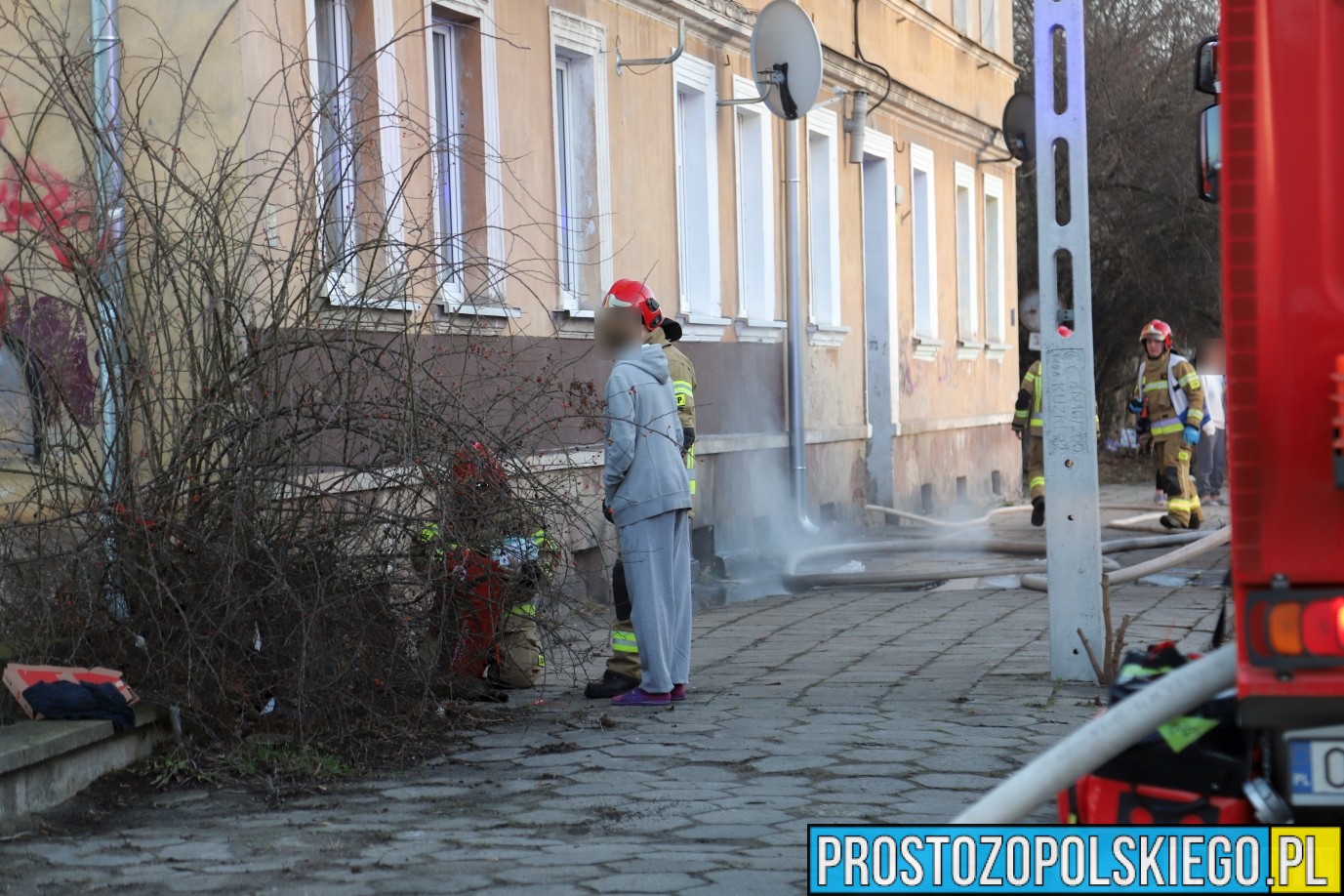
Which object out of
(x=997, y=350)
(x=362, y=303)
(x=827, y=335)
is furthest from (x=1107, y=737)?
(x=997, y=350)

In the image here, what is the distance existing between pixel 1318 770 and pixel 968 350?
848 inches

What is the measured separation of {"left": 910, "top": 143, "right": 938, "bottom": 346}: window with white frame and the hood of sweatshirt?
47.1ft

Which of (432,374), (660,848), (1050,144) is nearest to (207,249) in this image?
(432,374)

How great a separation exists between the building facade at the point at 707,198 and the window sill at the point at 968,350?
2.3 inches

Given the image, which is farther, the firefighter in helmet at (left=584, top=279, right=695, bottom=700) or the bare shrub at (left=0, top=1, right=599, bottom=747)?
the firefighter in helmet at (left=584, top=279, right=695, bottom=700)

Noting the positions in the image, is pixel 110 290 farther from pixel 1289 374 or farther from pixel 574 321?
pixel 574 321

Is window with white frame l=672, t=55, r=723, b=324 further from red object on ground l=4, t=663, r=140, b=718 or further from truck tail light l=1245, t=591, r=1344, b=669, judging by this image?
truck tail light l=1245, t=591, r=1344, b=669

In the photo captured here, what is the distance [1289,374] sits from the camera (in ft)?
12.1

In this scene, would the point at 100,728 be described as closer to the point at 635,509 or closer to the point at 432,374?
the point at 432,374

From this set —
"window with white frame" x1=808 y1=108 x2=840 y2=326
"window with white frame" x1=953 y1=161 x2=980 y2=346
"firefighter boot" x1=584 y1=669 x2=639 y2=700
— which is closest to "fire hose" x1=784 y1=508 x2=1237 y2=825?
"firefighter boot" x1=584 y1=669 x2=639 y2=700

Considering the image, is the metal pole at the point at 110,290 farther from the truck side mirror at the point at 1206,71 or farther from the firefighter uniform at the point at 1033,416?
the firefighter uniform at the point at 1033,416

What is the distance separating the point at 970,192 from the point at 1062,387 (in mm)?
17208

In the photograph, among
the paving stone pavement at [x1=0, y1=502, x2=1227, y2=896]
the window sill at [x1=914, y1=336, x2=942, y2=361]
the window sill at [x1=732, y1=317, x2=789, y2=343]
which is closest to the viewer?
the paving stone pavement at [x1=0, y1=502, x2=1227, y2=896]

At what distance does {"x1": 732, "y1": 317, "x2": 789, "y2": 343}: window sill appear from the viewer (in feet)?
54.9
